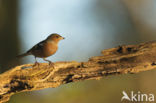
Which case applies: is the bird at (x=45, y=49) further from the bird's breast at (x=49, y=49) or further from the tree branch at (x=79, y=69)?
the tree branch at (x=79, y=69)

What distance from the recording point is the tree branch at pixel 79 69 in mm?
4934

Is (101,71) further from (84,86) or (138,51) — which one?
(84,86)

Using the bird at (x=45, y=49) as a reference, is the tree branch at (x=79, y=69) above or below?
below

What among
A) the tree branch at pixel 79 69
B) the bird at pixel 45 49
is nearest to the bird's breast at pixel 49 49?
the bird at pixel 45 49

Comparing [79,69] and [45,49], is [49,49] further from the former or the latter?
[79,69]

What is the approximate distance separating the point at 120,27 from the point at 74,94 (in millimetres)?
5667

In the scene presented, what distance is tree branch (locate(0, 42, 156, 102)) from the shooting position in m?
4.93

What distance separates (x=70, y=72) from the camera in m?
5.23

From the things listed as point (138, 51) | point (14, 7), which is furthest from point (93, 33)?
point (138, 51)

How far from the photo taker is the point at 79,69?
524cm

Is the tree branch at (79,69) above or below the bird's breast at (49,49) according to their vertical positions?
below

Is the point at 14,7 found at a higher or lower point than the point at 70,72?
higher

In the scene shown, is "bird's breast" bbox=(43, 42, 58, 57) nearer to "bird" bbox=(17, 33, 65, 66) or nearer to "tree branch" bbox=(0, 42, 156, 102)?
"bird" bbox=(17, 33, 65, 66)

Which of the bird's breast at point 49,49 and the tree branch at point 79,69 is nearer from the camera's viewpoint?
the tree branch at point 79,69
